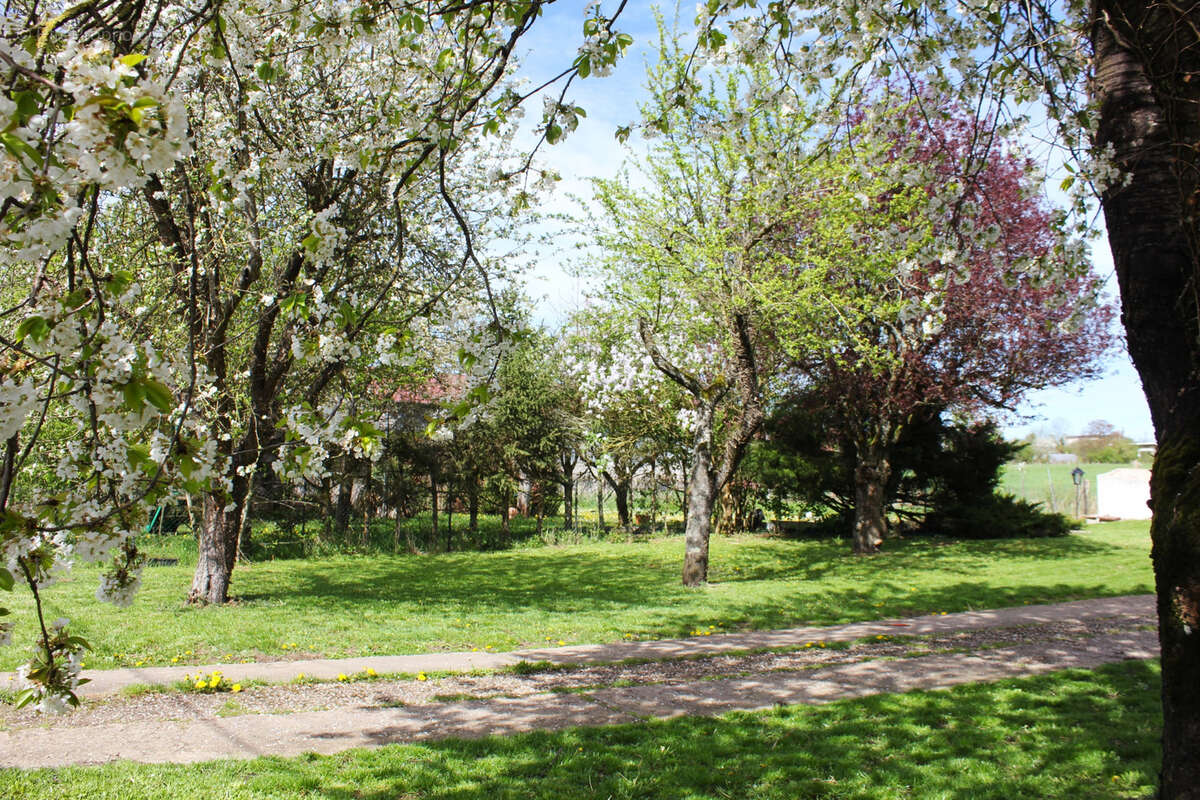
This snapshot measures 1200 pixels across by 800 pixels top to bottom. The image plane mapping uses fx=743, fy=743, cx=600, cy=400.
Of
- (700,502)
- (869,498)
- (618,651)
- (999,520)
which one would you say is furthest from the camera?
(999,520)

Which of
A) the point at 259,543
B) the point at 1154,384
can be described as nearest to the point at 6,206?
the point at 1154,384

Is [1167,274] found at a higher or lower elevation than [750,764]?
higher

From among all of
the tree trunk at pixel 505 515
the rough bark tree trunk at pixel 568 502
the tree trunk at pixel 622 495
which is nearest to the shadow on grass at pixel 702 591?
the tree trunk at pixel 505 515

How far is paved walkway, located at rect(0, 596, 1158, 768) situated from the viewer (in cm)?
404

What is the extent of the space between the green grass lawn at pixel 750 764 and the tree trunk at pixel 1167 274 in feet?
3.22

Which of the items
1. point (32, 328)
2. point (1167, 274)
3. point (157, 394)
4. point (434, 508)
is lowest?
point (434, 508)

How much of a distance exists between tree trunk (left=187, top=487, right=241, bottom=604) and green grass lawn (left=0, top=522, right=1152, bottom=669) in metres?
0.27

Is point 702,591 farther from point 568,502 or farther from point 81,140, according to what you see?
point 81,140

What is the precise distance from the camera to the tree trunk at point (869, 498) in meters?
14.5

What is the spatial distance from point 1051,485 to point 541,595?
19.9 metres

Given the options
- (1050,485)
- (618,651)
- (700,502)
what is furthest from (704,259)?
(1050,485)

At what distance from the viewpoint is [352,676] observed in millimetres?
5551

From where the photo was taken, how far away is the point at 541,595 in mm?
9766

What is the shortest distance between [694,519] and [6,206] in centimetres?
954
